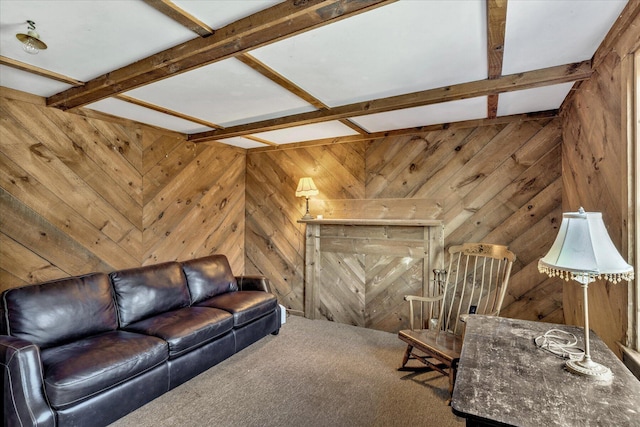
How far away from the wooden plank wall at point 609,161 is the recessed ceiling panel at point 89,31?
2268 mm

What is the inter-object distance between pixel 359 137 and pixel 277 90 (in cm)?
163

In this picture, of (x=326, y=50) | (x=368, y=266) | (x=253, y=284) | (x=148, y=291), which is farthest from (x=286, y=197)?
(x=326, y=50)

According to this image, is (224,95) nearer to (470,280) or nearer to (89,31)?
(89,31)

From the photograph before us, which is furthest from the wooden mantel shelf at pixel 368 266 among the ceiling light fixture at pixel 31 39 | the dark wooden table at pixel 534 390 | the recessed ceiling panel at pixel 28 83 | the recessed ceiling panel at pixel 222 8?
the ceiling light fixture at pixel 31 39

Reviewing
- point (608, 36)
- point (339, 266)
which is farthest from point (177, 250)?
point (608, 36)

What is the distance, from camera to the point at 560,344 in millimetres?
1570

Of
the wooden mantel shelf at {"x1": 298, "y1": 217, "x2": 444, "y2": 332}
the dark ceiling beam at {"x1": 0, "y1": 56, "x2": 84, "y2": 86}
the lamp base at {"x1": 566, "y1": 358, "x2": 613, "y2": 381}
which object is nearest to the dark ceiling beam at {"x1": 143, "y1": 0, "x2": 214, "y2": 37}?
the dark ceiling beam at {"x1": 0, "y1": 56, "x2": 84, "y2": 86}

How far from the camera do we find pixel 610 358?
55.6 inches

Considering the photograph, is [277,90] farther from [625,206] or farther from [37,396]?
[37,396]

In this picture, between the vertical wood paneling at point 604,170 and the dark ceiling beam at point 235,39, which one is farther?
the vertical wood paneling at point 604,170

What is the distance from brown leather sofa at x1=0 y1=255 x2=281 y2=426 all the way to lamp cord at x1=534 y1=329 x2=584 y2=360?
237 cm

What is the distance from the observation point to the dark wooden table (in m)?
1.04

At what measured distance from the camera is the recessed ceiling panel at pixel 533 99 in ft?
7.93

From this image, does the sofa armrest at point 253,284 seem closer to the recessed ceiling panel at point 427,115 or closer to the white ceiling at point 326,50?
the white ceiling at point 326,50
